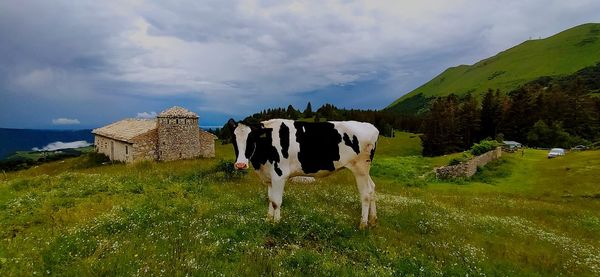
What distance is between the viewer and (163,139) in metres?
53.3

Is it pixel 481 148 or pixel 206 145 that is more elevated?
pixel 206 145

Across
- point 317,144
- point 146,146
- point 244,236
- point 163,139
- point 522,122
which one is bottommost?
point 244,236

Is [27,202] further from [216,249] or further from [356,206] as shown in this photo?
[356,206]

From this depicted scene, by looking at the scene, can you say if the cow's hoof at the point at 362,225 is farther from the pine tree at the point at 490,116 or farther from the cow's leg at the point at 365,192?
the pine tree at the point at 490,116

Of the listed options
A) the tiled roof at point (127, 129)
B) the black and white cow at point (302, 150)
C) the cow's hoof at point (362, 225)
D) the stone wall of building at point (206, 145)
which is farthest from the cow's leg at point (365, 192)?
the stone wall of building at point (206, 145)

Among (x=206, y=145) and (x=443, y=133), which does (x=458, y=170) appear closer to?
(x=206, y=145)

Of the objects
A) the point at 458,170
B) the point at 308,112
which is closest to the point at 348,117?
the point at 308,112

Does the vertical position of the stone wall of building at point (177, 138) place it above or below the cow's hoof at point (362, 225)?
above

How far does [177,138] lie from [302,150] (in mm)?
48233

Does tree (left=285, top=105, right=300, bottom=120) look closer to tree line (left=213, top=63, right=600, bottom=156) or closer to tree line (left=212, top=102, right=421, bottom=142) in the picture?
tree line (left=212, top=102, right=421, bottom=142)

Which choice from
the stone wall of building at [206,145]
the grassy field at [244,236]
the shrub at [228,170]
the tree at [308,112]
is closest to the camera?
the grassy field at [244,236]

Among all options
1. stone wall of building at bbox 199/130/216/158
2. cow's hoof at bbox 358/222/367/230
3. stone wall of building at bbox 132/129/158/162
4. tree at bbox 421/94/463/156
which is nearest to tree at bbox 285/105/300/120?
tree at bbox 421/94/463/156

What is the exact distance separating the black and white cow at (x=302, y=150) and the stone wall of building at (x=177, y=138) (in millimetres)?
46954

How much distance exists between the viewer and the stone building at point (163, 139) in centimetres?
5149
